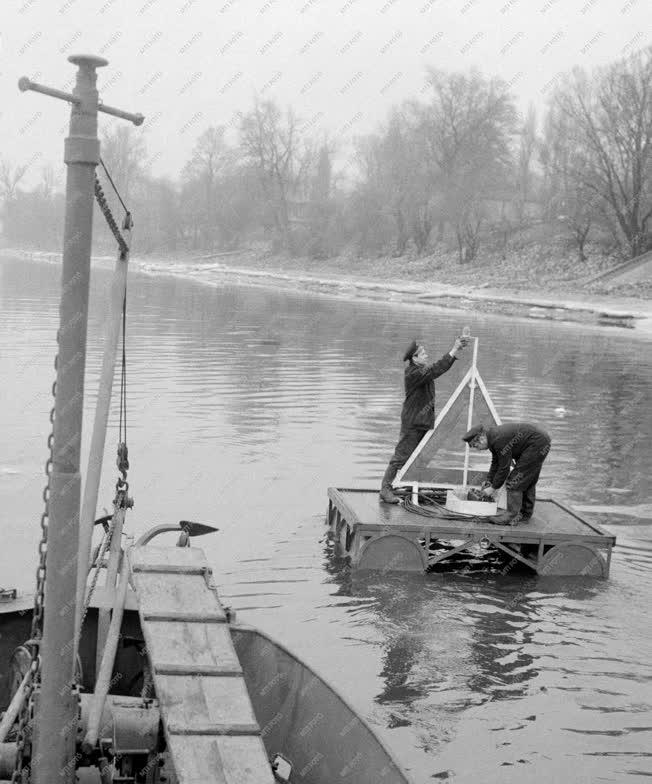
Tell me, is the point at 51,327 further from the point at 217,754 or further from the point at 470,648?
the point at 217,754

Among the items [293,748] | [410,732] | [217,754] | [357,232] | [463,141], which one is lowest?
[410,732]

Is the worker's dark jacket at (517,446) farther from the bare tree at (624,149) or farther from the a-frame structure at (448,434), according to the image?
the bare tree at (624,149)

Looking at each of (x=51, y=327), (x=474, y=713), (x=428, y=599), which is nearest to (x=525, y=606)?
(x=428, y=599)

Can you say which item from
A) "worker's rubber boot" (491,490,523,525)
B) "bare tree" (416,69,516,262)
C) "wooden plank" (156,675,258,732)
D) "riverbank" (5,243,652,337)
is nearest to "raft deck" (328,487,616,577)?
"worker's rubber boot" (491,490,523,525)

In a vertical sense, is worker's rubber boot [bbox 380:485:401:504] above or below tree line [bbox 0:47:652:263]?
below

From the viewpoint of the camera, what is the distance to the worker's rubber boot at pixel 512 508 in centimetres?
1208

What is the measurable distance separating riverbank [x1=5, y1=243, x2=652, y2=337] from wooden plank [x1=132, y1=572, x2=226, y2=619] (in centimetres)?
3869

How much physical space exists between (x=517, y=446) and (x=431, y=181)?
72.2 m

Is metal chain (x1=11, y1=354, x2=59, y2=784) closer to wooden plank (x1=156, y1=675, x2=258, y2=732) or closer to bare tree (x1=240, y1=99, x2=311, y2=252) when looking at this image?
wooden plank (x1=156, y1=675, x2=258, y2=732)

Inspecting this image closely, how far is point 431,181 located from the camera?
82.2m

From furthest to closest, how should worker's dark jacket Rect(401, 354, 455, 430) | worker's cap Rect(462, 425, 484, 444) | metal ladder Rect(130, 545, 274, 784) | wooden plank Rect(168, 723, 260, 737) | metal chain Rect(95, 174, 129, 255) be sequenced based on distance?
worker's dark jacket Rect(401, 354, 455, 430) → worker's cap Rect(462, 425, 484, 444) → metal chain Rect(95, 174, 129, 255) → wooden plank Rect(168, 723, 260, 737) → metal ladder Rect(130, 545, 274, 784)

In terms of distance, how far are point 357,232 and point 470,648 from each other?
77402 mm

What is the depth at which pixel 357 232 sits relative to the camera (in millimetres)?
86062

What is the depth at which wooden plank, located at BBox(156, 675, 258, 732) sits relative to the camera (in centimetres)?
538
